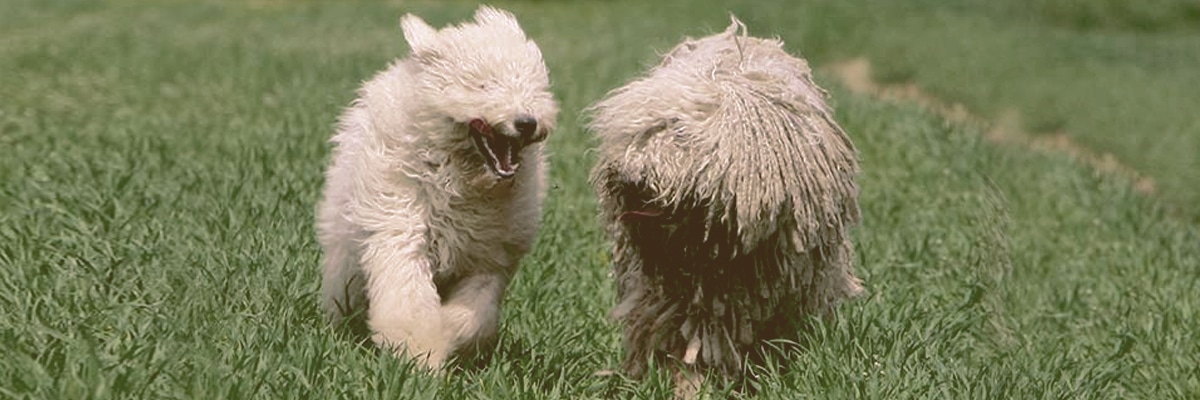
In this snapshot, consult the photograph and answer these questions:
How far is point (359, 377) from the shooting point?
542 cm

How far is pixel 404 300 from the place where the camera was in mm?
5754

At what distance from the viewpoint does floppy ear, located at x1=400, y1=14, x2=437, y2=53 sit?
19.5ft

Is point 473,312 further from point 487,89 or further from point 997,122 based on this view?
point 997,122

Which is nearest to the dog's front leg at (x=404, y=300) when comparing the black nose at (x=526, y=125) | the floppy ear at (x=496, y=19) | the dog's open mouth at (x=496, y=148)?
the dog's open mouth at (x=496, y=148)

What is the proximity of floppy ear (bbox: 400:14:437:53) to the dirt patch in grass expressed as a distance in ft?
31.0

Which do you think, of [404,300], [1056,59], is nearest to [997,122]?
[1056,59]

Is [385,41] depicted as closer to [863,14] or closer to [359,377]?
[863,14]

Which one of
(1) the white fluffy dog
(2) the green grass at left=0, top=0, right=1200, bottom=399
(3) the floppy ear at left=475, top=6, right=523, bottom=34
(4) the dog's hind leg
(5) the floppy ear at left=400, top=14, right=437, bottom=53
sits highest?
(3) the floppy ear at left=475, top=6, right=523, bottom=34

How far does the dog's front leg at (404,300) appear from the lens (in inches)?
227

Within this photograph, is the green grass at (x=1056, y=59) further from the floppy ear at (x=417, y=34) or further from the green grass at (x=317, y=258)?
the floppy ear at (x=417, y=34)

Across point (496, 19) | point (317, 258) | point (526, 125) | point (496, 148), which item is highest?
point (496, 19)

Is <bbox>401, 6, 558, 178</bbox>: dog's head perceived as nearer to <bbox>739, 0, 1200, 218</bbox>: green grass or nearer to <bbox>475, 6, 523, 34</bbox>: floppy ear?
<bbox>475, 6, 523, 34</bbox>: floppy ear

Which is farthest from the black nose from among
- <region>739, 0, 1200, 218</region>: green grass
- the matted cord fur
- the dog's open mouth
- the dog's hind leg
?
<region>739, 0, 1200, 218</region>: green grass

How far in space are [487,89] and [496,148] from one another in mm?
221
